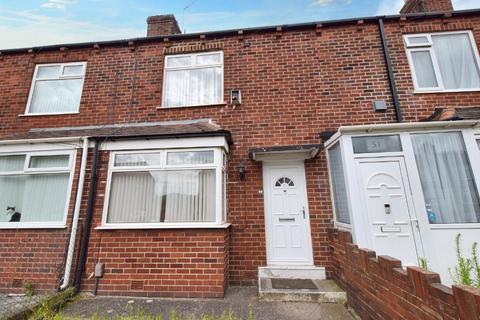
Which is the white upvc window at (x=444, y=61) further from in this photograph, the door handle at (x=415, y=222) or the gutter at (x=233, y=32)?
the door handle at (x=415, y=222)

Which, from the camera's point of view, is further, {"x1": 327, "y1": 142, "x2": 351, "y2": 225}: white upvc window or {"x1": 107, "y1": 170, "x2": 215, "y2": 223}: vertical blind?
{"x1": 107, "y1": 170, "x2": 215, "y2": 223}: vertical blind

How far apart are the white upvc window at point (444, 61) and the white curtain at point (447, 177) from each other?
2155 millimetres

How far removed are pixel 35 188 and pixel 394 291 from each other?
6.80 m

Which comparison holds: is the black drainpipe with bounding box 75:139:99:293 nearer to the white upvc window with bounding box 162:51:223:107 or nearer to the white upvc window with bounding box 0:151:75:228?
the white upvc window with bounding box 0:151:75:228

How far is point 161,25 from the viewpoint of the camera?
23.8ft

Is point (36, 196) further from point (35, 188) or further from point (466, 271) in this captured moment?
point (466, 271)

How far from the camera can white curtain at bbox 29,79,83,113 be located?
21.2 feet

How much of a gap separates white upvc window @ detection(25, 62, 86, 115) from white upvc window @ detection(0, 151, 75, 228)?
1981 mm

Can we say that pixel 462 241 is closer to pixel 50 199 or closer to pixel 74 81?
pixel 50 199

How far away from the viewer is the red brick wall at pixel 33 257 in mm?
4254

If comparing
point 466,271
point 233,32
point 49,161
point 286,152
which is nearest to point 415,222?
point 466,271

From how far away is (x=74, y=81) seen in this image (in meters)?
6.62

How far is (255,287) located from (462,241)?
385cm

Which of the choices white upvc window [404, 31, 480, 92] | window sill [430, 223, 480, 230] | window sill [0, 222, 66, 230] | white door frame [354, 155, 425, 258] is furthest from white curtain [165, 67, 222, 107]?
window sill [430, 223, 480, 230]
